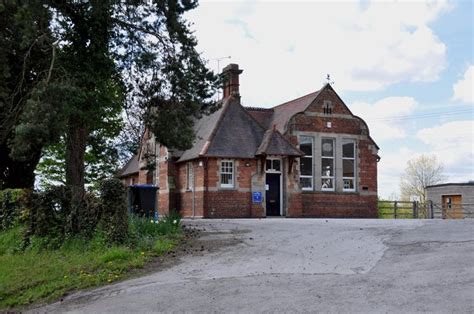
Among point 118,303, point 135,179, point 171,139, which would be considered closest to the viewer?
point 118,303

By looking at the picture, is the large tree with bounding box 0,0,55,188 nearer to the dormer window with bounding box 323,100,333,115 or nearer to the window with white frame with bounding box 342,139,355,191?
the dormer window with bounding box 323,100,333,115

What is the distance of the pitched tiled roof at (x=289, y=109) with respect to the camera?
34.4m

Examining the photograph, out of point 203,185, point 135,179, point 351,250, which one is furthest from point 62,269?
point 135,179

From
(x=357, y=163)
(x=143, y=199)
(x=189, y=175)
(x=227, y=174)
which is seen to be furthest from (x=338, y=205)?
(x=143, y=199)

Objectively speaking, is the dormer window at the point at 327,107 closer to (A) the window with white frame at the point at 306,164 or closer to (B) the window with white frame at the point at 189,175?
(A) the window with white frame at the point at 306,164

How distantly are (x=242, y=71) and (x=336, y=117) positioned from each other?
6563 millimetres

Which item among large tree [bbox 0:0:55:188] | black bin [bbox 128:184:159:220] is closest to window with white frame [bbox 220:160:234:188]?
black bin [bbox 128:184:159:220]

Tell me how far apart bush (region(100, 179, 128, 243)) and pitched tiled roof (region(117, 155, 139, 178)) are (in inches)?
1164

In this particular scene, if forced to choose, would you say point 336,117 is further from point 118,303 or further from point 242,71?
point 118,303

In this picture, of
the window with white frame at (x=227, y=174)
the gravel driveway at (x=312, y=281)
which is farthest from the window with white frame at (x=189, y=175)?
the gravel driveway at (x=312, y=281)

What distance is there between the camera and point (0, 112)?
19.2 meters

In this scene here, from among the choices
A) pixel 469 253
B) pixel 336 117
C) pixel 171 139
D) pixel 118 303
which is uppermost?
pixel 336 117

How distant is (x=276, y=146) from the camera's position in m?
32.0

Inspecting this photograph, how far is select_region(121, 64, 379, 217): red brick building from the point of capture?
31.5 meters
